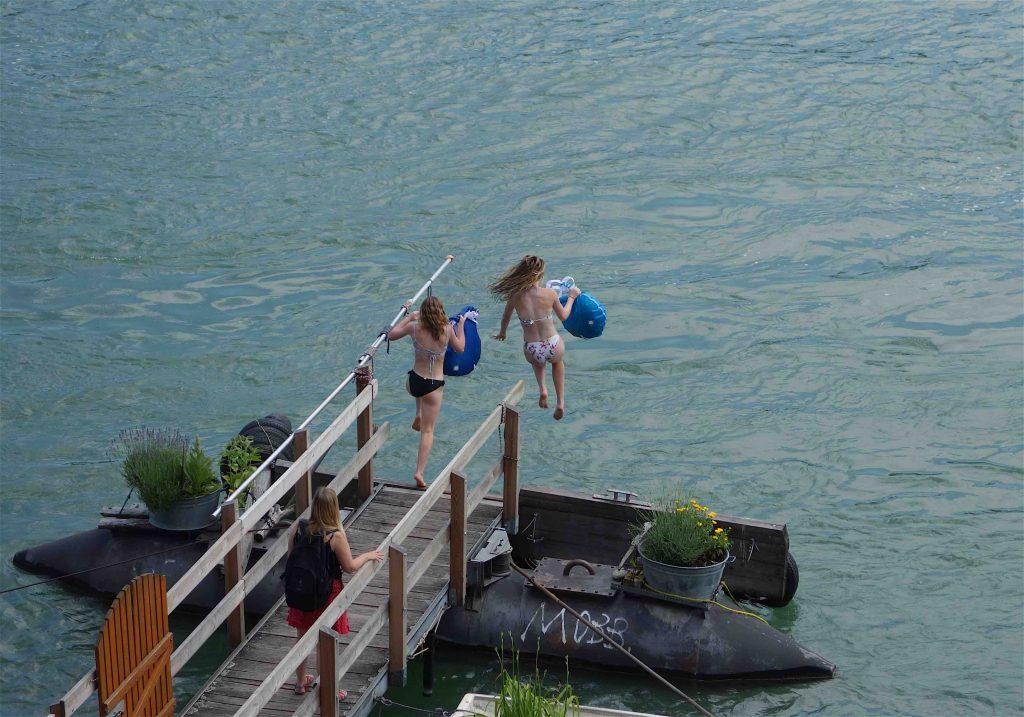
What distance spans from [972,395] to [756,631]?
30.6 ft

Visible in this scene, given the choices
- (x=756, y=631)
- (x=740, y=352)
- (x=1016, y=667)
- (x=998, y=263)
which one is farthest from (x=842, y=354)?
(x=756, y=631)

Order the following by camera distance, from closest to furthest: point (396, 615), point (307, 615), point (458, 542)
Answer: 1. point (307, 615)
2. point (396, 615)
3. point (458, 542)

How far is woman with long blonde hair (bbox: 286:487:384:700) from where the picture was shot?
10.8 metres

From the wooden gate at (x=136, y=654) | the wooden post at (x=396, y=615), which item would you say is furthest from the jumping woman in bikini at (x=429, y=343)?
the wooden gate at (x=136, y=654)

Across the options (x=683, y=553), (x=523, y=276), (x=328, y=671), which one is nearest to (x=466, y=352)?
(x=523, y=276)

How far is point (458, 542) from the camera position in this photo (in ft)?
41.6

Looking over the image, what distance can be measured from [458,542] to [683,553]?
194cm

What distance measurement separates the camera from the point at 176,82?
32094mm

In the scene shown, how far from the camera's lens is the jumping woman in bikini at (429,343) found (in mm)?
12836

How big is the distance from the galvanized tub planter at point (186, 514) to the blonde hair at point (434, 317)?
2.73 m

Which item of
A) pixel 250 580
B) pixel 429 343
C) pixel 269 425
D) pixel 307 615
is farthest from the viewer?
pixel 269 425

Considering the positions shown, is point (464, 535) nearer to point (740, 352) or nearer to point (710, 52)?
point (740, 352)

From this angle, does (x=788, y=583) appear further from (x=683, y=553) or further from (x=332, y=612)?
(x=332, y=612)

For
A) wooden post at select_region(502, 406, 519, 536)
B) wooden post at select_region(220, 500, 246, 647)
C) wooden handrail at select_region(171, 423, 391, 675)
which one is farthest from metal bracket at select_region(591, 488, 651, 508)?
wooden post at select_region(220, 500, 246, 647)
